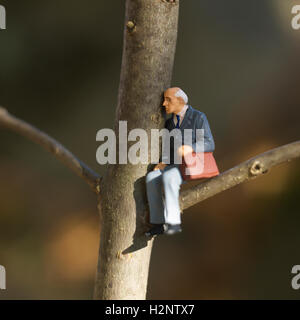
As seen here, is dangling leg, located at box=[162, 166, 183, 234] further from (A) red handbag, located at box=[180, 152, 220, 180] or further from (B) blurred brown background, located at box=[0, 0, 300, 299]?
(B) blurred brown background, located at box=[0, 0, 300, 299]

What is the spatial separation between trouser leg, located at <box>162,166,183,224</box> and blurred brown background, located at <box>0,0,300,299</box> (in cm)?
60

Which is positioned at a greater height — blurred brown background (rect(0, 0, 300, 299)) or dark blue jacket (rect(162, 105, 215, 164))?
blurred brown background (rect(0, 0, 300, 299))

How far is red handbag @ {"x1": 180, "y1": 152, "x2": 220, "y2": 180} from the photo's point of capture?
0.70 m

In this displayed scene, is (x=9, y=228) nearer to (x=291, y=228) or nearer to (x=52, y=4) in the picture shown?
(x=52, y=4)

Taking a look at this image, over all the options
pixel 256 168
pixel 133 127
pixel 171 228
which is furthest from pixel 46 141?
pixel 256 168

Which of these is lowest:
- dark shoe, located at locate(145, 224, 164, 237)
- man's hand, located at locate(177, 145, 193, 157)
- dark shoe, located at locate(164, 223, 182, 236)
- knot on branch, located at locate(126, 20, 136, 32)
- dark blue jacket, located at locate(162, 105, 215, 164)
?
dark shoe, located at locate(164, 223, 182, 236)

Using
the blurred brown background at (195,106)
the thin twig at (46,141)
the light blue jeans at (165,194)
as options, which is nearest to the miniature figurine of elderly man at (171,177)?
the light blue jeans at (165,194)

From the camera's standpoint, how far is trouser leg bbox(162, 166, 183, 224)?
0.68 m

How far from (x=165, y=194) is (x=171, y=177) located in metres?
0.03

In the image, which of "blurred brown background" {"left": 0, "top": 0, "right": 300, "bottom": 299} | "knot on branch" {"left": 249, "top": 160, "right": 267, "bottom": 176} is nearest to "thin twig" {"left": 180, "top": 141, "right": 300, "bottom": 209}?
"knot on branch" {"left": 249, "top": 160, "right": 267, "bottom": 176}

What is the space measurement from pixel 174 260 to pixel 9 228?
1.78ft

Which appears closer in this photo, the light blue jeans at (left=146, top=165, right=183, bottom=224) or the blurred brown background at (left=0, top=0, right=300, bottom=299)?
the light blue jeans at (left=146, top=165, right=183, bottom=224)

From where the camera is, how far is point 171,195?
685 millimetres

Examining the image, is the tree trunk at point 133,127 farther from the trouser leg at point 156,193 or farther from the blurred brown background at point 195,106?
the blurred brown background at point 195,106
